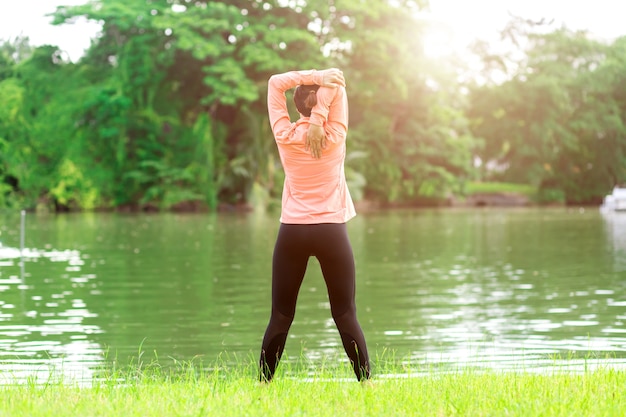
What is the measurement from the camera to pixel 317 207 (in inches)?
249

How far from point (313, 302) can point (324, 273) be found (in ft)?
26.4

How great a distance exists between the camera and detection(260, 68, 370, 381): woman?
6.28 metres

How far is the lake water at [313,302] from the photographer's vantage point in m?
9.87

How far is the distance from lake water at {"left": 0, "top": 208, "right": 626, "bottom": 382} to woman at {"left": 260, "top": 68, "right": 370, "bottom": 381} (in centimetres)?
186

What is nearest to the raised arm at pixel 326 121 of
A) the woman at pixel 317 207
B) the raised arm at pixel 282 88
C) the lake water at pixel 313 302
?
the woman at pixel 317 207

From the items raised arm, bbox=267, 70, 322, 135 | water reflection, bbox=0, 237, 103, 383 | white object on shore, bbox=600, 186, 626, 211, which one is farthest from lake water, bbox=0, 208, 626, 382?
white object on shore, bbox=600, 186, 626, 211

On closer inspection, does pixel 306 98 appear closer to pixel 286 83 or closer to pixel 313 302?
pixel 286 83

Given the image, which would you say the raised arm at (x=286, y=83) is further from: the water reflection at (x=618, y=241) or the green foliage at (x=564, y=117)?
the green foliage at (x=564, y=117)

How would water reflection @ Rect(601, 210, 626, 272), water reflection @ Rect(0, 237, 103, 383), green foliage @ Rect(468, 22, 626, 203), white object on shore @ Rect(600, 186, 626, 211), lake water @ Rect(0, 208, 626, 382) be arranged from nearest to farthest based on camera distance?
water reflection @ Rect(0, 237, 103, 383), lake water @ Rect(0, 208, 626, 382), water reflection @ Rect(601, 210, 626, 272), white object on shore @ Rect(600, 186, 626, 211), green foliage @ Rect(468, 22, 626, 203)

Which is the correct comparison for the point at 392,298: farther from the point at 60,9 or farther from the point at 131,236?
the point at 60,9

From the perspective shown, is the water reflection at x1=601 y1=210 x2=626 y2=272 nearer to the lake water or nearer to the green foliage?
the lake water

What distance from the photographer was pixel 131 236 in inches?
1121

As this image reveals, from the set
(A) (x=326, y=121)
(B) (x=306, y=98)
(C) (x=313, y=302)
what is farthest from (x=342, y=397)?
(C) (x=313, y=302)

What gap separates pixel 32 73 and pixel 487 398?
49211mm
